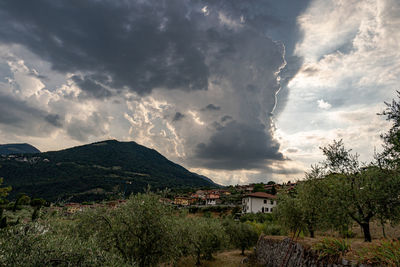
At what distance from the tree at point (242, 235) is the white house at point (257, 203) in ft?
146

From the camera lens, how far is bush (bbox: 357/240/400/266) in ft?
30.5

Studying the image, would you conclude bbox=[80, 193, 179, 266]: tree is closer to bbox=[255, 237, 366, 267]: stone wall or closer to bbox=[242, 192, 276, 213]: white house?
bbox=[255, 237, 366, 267]: stone wall

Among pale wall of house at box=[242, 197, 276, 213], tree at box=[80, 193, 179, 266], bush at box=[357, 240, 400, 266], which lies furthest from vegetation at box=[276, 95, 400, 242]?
pale wall of house at box=[242, 197, 276, 213]

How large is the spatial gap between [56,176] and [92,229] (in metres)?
218

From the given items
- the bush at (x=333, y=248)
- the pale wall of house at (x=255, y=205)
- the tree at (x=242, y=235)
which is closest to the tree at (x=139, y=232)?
the bush at (x=333, y=248)

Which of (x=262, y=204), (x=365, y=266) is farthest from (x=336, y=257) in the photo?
(x=262, y=204)

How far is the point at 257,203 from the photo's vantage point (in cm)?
8600

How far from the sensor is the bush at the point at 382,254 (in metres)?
9.28

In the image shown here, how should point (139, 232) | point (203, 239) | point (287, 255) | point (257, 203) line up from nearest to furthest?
point (139, 232) < point (287, 255) < point (203, 239) < point (257, 203)

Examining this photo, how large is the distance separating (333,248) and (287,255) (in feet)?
26.4

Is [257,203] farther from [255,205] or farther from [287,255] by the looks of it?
[287,255]

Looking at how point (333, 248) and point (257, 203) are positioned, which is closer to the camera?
point (333, 248)

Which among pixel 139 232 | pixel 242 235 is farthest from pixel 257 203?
pixel 139 232

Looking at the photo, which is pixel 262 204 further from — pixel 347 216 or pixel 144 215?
pixel 144 215
